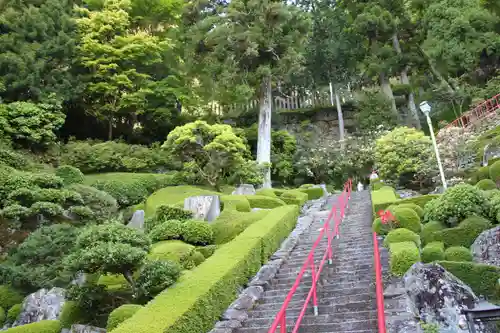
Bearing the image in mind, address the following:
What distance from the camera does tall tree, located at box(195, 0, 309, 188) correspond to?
2030 cm

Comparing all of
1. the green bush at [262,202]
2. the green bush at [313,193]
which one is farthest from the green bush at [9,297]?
the green bush at [313,193]

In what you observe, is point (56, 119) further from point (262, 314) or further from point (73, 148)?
point (262, 314)

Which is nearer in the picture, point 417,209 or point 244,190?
point 417,209

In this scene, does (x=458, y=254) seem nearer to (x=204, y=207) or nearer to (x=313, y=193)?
(x=204, y=207)

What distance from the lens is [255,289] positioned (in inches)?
319

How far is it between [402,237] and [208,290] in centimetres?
429

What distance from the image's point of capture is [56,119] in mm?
18344

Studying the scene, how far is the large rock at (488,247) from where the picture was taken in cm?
798

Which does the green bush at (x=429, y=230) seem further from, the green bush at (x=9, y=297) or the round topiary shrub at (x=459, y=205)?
the green bush at (x=9, y=297)

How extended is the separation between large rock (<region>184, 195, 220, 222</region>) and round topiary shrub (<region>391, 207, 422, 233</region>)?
17.0ft

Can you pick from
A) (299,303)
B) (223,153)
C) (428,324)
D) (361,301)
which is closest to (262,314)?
(299,303)

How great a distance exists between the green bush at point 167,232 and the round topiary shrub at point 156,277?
292 cm

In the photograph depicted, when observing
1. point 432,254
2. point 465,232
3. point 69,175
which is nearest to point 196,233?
point 432,254

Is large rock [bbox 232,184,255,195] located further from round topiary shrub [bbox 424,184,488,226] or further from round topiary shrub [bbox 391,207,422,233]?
round topiary shrub [bbox 424,184,488,226]
